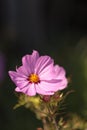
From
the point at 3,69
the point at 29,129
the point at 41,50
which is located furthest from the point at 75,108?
the point at 41,50

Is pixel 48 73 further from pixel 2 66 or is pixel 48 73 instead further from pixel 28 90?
pixel 2 66

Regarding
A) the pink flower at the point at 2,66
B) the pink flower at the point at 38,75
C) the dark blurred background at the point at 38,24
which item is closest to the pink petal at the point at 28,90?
the pink flower at the point at 38,75

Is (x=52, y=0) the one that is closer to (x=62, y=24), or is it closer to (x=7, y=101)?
(x=62, y=24)

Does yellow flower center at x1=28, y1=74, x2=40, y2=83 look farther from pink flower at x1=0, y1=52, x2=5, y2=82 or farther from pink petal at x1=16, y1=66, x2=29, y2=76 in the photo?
pink flower at x1=0, y1=52, x2=5, y2=82

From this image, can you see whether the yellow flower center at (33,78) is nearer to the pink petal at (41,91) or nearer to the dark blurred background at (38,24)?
the pink petal at (41,91)

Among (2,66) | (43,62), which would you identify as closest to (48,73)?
(43,62)

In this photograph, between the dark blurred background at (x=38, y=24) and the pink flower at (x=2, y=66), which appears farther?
the dark blurred background at (x=38, y=24)

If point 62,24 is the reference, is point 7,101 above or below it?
below

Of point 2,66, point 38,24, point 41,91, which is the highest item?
point 38,24
